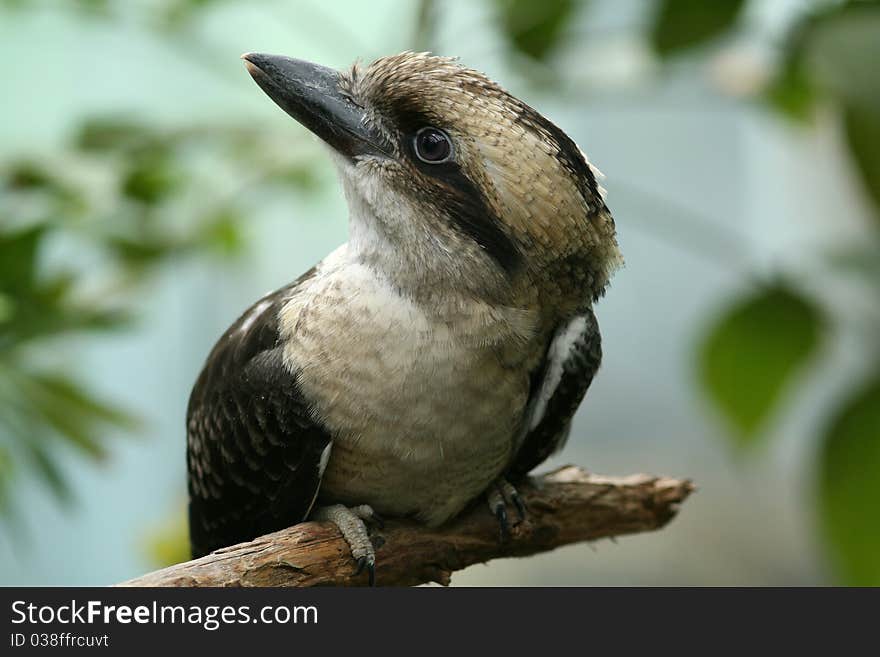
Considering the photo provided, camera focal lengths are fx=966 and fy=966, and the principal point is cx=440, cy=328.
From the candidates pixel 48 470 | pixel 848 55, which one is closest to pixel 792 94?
pixel 848 55

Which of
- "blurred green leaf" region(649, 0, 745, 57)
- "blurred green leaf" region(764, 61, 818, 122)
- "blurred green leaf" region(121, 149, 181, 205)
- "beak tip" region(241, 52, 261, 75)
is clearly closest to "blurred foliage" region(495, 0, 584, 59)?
"blurred green leaf" region(649, 0, 745, 57)

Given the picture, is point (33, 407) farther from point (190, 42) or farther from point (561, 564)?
point (561, 564)

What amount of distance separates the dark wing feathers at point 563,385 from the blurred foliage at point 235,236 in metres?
0.53

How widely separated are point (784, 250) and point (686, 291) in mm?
318

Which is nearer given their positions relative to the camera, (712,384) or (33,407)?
(33,407)

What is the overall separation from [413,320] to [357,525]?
0.73 feet

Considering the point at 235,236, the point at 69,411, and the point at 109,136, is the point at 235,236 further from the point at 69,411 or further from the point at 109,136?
the point at 69,411

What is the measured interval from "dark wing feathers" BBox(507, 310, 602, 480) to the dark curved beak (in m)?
0.28

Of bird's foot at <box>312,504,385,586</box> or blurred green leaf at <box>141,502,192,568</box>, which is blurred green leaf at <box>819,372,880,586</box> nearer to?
bird's foot at <box>312,504,385,586</box>

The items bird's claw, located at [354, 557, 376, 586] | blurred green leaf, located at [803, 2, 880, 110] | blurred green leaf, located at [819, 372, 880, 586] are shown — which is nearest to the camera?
bird's claw, located at [354, 557, 376, 586]

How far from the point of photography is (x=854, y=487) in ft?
5.02

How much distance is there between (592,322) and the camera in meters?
1.01

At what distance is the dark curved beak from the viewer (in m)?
0.88
